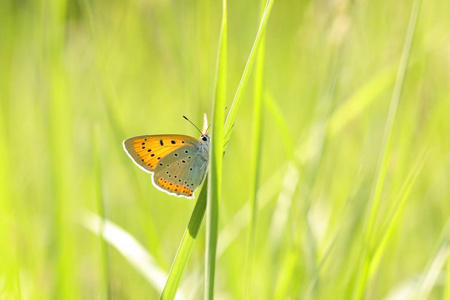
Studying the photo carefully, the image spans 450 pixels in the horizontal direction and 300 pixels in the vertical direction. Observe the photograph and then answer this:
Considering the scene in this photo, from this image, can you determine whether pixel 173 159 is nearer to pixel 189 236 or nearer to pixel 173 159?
pixel 173 159

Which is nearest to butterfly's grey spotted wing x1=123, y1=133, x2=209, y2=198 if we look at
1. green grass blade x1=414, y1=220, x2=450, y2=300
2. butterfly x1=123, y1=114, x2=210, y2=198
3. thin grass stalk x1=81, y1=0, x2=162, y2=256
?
butterfly x1=123, y1=114, x2=210, y2=198

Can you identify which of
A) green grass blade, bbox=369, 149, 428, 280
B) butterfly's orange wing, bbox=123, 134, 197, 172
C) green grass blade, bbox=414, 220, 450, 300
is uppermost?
butterfly's orange wing, bbox=123, 134, 197, 172

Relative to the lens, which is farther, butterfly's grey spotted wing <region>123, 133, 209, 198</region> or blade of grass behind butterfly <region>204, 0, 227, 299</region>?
butterfly's grey spotted wing <region>123, 133, 209, 198</region>

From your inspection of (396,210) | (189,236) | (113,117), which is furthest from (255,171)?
Result: (113,117)

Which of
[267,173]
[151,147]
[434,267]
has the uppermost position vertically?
[151,147]

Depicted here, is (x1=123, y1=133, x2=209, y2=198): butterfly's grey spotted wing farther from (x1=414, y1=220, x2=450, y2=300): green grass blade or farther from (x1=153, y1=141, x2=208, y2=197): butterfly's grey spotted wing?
(x1=414, y1=220, x2=450, y2=300): green grass blade

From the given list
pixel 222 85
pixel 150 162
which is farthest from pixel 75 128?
pixel 222 85

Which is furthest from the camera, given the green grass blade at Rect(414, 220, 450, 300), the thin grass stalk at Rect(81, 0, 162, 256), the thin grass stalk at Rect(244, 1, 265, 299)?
the thin grass stalk at Rect(81, 0, 162, 256)
